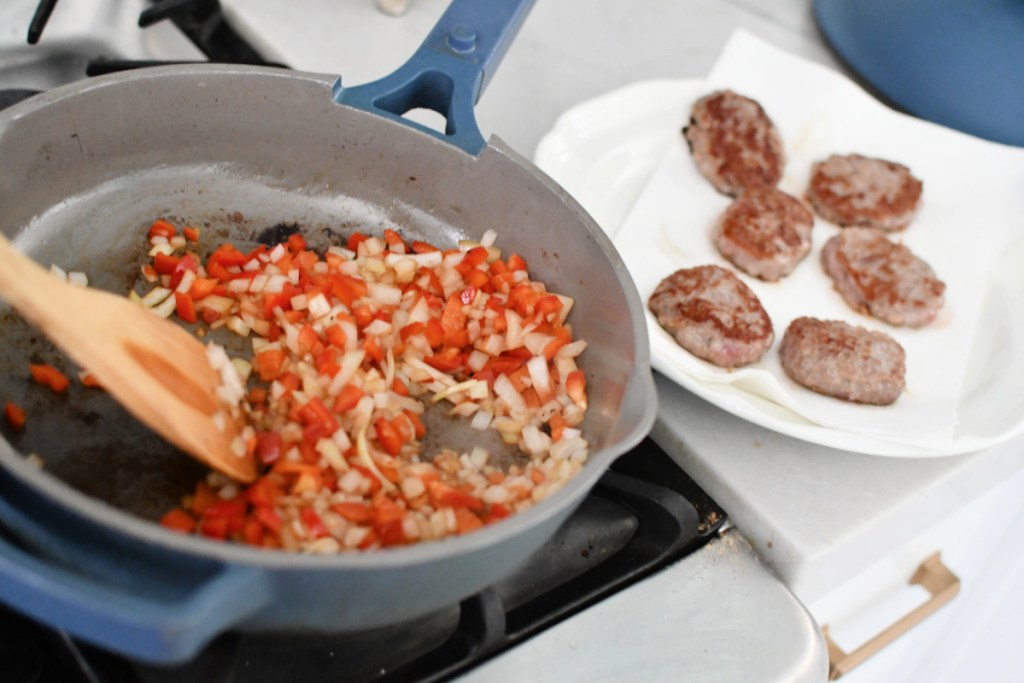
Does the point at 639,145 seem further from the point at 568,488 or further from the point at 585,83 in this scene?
the point at 568,488

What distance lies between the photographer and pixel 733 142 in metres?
1.30

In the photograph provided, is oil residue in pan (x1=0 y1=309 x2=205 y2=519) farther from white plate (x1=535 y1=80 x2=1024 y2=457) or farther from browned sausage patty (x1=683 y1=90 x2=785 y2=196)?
browned sausage patty (x1=683 y1=90 x2=785 y2=196)

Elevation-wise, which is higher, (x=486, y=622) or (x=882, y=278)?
(x=882, y=278)

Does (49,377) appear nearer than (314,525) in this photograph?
No

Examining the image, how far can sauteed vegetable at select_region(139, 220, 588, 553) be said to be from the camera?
72 cm

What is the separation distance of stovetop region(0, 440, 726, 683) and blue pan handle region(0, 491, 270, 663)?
141 mm

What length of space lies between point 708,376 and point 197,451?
54 centimetres

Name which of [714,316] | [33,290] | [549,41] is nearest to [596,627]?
[714,316]

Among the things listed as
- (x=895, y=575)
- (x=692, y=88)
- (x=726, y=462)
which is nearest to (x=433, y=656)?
(x=726, y=462)

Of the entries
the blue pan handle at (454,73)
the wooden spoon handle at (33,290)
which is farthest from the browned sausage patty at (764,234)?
the wooden spoon handle at (33,290)

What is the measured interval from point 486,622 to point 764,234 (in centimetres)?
67

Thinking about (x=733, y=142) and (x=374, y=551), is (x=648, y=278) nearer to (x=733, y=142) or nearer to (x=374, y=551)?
(x=733, y=142)

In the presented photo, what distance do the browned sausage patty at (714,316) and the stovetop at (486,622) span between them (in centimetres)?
15

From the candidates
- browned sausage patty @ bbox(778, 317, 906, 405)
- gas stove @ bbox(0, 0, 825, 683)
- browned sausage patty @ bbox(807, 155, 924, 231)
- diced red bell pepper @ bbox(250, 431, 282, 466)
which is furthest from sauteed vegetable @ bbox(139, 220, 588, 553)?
browned sausage patty @ bbox(807, 155, 924, 231)
